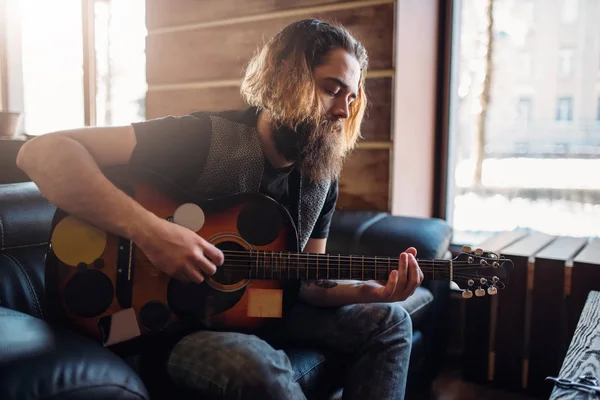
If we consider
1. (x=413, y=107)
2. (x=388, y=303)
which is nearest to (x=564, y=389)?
(x=388, y=303)

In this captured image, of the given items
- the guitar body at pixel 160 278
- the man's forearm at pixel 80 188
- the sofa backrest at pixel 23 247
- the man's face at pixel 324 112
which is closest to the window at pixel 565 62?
the man's face at pixel 324 112

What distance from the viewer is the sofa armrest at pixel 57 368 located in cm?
85

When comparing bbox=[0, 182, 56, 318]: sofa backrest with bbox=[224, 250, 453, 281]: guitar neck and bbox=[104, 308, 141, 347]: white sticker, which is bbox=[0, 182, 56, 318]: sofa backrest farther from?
bbox=[224, 250, 453, 281]: guitar neck

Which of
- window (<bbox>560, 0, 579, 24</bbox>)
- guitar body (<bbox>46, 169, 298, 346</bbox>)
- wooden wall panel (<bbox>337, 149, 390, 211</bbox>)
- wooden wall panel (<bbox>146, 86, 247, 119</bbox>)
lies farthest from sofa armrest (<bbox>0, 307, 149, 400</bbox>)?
window (<bbox>560, 0, 579, 24</bbox>)

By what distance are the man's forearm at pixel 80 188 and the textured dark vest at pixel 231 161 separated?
193mm

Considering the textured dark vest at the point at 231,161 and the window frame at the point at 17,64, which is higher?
the window frame at the point at 17,64

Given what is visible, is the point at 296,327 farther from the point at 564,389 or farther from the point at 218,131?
the point at 564,389

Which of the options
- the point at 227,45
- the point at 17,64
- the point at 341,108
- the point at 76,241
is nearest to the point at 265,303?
the point at 76,241

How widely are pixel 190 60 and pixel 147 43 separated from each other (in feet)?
1.27

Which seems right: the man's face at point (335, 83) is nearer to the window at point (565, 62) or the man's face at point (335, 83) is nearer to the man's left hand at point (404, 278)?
the man's left hand at point (404, 278)

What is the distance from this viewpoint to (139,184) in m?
1.23

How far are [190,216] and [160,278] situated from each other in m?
0.16

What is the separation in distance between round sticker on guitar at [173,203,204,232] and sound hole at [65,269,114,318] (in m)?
0.21

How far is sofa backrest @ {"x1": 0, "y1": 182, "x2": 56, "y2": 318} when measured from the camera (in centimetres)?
140
